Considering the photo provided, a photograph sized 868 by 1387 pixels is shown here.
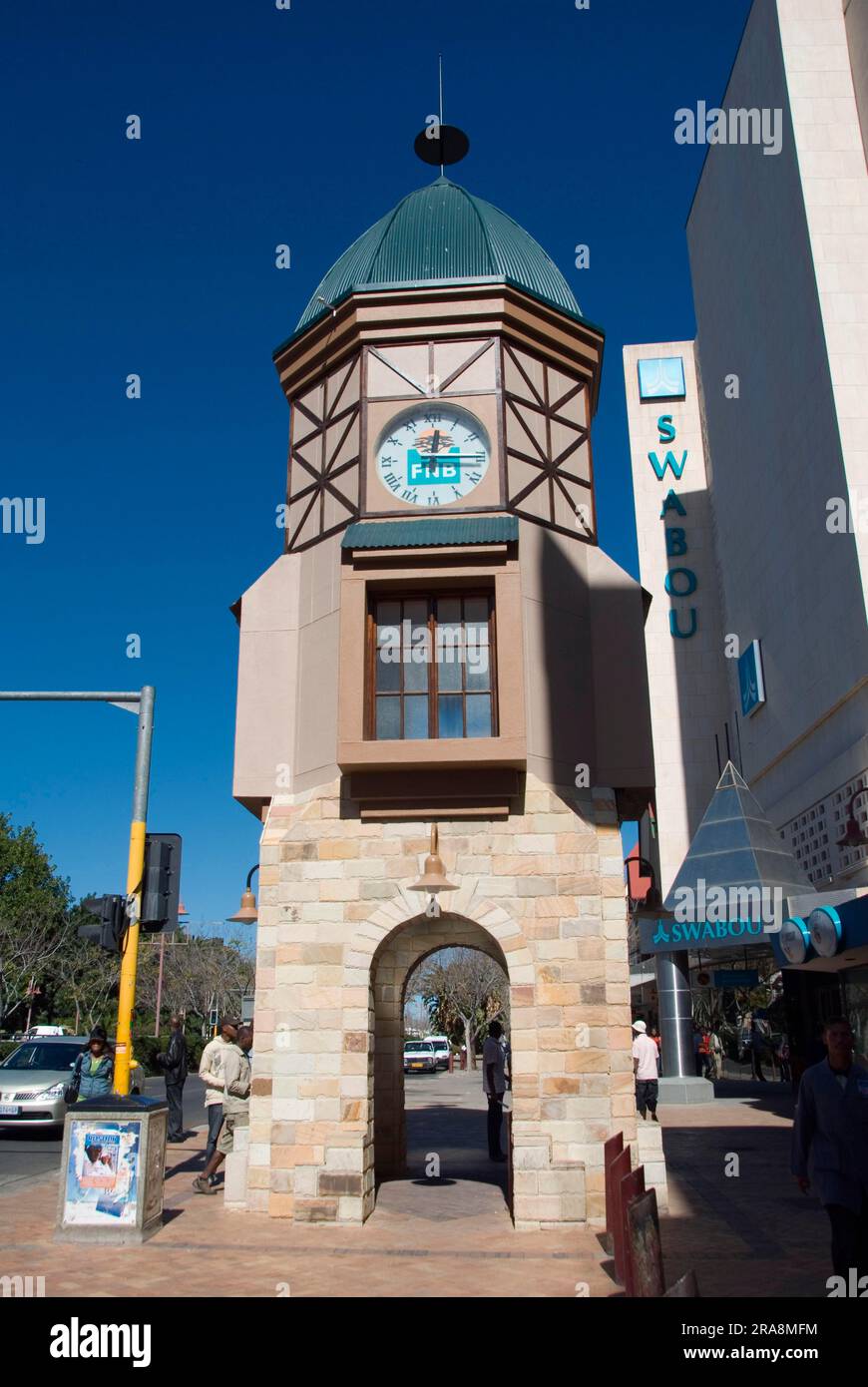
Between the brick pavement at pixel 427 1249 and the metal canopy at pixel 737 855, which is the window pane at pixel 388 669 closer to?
the brick pavement at pixel 427 1249

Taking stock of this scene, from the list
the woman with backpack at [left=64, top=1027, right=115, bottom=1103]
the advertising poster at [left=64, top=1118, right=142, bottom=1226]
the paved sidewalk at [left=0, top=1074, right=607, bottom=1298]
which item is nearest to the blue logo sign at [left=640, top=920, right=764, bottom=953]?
the paved sidewalk at [left=0, top=1074, right=607, bottom=1298]

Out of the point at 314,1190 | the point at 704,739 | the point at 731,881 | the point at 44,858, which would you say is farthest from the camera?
the point at 44,858

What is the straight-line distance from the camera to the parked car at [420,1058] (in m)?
42.4

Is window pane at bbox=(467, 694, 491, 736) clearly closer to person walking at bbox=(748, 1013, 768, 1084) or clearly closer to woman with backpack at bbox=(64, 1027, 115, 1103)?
woman with backpack at bbox=(64, 1027, 115, 1103)

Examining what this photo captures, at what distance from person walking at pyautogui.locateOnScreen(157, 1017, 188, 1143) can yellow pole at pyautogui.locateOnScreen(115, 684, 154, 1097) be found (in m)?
5.23

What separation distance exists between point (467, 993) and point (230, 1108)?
36421mm

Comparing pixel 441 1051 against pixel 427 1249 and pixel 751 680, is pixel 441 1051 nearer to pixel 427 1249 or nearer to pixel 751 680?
pixel 751 680

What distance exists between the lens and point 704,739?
32.2 meters

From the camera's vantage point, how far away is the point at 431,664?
12.0m

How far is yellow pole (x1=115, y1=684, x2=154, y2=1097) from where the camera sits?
9.87 metres
